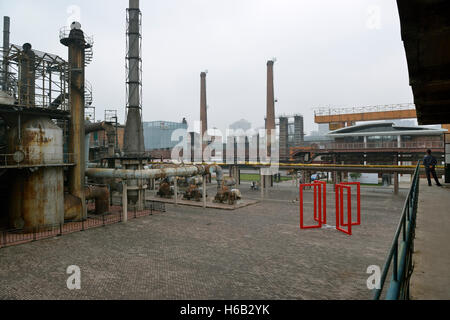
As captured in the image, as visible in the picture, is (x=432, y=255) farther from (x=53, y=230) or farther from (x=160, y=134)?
(x=160, y=134)

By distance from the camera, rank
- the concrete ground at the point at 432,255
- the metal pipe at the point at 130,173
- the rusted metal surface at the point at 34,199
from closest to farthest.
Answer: the concrete ground at the point at 432,255 → the rusted metal surface at the point at 34,199 → the metal pipe at the point at 130,173

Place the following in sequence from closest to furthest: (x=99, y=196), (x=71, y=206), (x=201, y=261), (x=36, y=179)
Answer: (x=201, y=261), (x=36, y=179), (x=71, y=206), (x=99, y=196)

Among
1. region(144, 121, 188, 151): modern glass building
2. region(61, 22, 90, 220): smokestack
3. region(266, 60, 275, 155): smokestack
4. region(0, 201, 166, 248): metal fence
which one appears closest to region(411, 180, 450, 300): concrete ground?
region(0, 201, 166, 248): metal fence

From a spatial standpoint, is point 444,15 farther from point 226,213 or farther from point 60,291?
point 226,213

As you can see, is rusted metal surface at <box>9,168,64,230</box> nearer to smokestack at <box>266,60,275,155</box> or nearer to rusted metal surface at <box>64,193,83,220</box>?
rusted metal surface at <box>64,193,83,220</box>

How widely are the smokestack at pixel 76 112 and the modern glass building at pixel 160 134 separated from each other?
76.0 m

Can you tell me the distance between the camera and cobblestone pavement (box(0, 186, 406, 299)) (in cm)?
1019

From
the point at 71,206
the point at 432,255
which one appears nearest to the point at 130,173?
the point at 71,206

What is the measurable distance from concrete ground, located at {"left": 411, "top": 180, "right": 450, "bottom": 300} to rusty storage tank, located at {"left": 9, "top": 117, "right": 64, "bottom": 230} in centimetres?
2062

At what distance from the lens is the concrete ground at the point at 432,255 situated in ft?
11.1

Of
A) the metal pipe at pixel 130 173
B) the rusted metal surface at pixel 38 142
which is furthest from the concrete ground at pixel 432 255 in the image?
the rusted metal surface at pixel 38 142

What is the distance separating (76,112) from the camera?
876 inches

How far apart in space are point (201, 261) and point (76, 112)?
16.6 meters

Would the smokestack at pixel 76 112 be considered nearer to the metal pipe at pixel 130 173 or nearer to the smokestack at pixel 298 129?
the metal pipe at pixel 130 173
